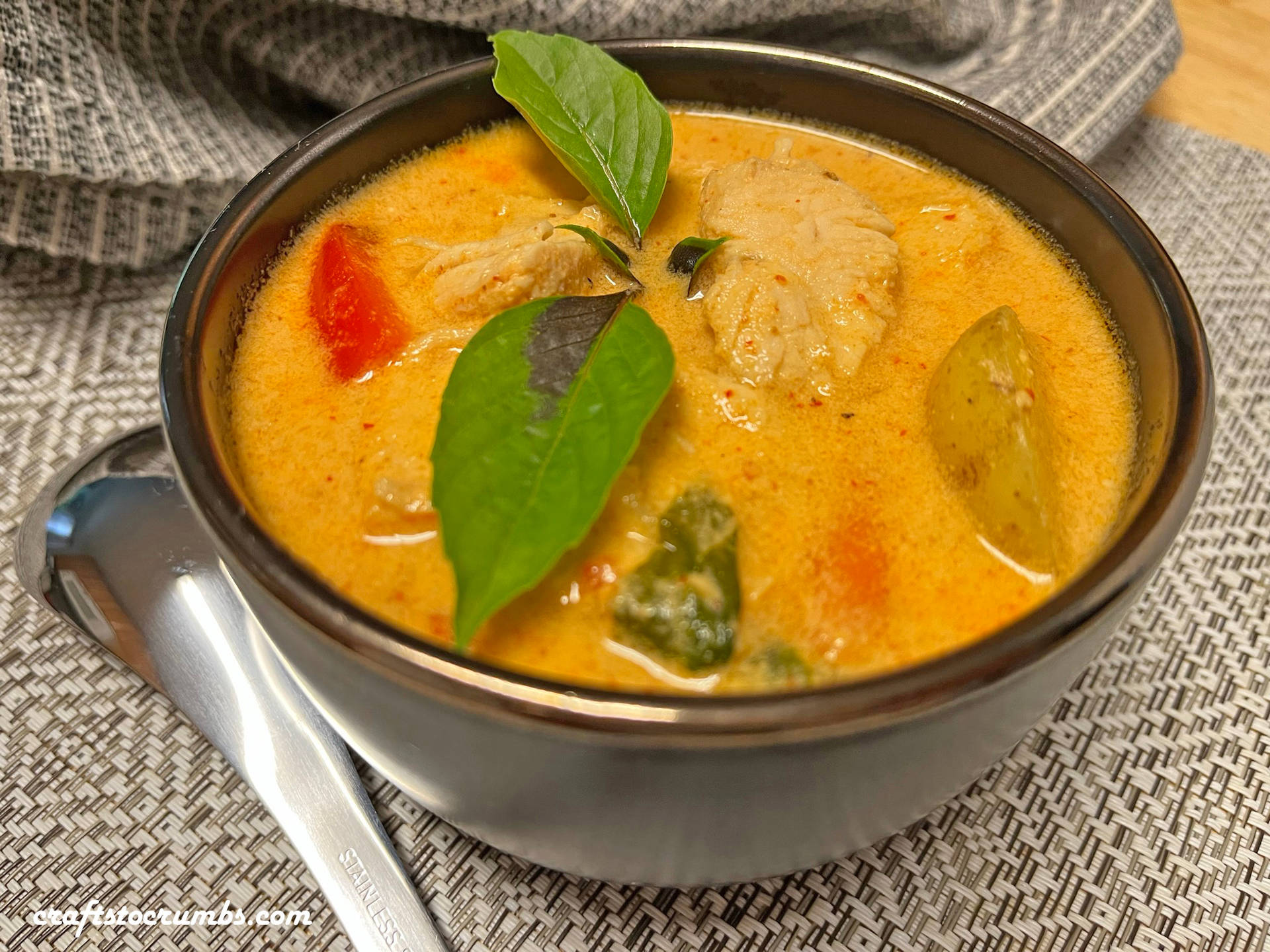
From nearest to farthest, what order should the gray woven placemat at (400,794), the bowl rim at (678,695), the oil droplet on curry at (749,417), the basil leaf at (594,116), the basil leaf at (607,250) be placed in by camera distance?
the bowl rim at (678,695) → the oil droplet on curry at (749,417) → the gray woven placemat at (400,794) → the basil leaf at (607,250) → the basil leaf at (594,116)

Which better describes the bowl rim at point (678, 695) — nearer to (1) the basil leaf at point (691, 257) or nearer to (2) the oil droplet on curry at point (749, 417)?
(2) the oil droplet on curry at point (749, 417)

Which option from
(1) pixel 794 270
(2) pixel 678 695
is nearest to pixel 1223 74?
(1) pixel 794 270

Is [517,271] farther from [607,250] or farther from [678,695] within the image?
[678,695]

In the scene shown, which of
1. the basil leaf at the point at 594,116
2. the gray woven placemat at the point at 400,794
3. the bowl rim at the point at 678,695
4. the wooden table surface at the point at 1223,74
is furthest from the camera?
the wooden table surface at the point at 1223,74

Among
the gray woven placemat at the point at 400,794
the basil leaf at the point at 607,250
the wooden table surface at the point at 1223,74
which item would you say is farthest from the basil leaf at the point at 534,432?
the wooden table surface at the point at 1223,74

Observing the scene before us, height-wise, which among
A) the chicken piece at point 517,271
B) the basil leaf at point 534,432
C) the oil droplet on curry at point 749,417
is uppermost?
the basil leaf at point 534,432

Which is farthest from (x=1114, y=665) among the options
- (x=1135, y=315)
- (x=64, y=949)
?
(x=64, y=949)

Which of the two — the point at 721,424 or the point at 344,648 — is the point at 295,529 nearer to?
the point at 344,648
